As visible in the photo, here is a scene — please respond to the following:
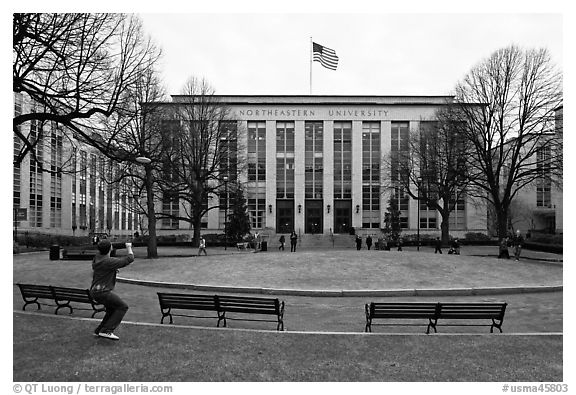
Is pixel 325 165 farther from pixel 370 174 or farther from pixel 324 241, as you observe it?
pixel 324 241

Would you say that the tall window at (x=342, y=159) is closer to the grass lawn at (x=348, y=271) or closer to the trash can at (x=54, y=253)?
the grass lawn at (x=348, y=271)

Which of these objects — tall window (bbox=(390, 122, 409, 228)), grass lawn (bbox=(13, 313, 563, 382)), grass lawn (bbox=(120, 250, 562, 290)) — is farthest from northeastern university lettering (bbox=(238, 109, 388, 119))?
grass lawn (bbox=(13, 313, 563, 382))

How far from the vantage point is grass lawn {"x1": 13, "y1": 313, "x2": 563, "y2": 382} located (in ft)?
21.5

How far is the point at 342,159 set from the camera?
196 feet

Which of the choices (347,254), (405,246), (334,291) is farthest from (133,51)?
(405,246)

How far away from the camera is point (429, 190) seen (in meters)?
42.0

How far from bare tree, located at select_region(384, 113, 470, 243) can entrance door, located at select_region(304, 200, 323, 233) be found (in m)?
12.1

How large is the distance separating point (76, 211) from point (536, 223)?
67.4 m

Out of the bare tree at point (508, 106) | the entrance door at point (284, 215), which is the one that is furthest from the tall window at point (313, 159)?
the bare tree at point (508, 106)

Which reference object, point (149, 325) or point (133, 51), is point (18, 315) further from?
point (133, 51)

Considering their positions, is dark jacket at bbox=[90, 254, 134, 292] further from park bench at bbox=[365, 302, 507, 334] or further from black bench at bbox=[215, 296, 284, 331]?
park bench at bbox=[365, 302, 507, 334]

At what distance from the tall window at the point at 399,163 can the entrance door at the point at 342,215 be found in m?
6.85

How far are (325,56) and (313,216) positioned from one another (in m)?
21.8

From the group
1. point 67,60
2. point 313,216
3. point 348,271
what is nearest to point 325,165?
point 313,216
